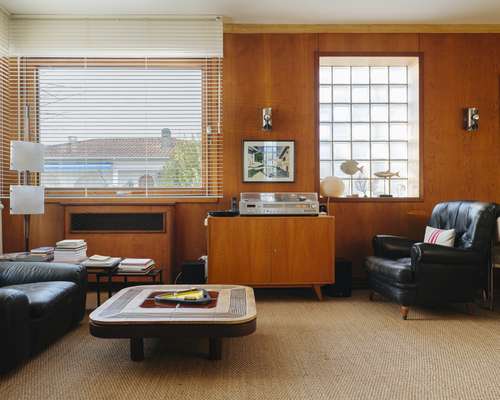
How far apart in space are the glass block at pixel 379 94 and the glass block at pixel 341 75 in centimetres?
29

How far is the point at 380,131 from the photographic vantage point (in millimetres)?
4414

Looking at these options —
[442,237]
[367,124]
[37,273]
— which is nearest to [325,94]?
[367,124]

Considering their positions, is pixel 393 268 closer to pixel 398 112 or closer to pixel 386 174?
pixel 386 174

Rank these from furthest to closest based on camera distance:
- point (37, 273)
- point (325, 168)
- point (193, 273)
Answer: point (325, 168) < point (193, 273) < point (37, 273)

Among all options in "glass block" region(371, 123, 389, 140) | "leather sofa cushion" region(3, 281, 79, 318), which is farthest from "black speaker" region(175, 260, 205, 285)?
"glass block" region(371, 123, 389, 140)

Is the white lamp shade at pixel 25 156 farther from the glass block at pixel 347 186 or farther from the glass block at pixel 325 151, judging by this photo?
the glass block at pixel 347 186

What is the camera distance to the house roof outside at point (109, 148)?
13.6 ft

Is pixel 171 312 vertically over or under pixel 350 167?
under

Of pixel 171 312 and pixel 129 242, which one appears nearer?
pixel 171 312

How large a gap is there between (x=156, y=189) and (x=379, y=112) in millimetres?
2588

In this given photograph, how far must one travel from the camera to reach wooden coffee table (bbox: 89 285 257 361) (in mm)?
1996

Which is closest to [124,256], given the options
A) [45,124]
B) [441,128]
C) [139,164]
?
[139,164]

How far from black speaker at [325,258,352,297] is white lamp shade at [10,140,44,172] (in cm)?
283

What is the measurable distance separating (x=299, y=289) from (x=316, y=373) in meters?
1.96
